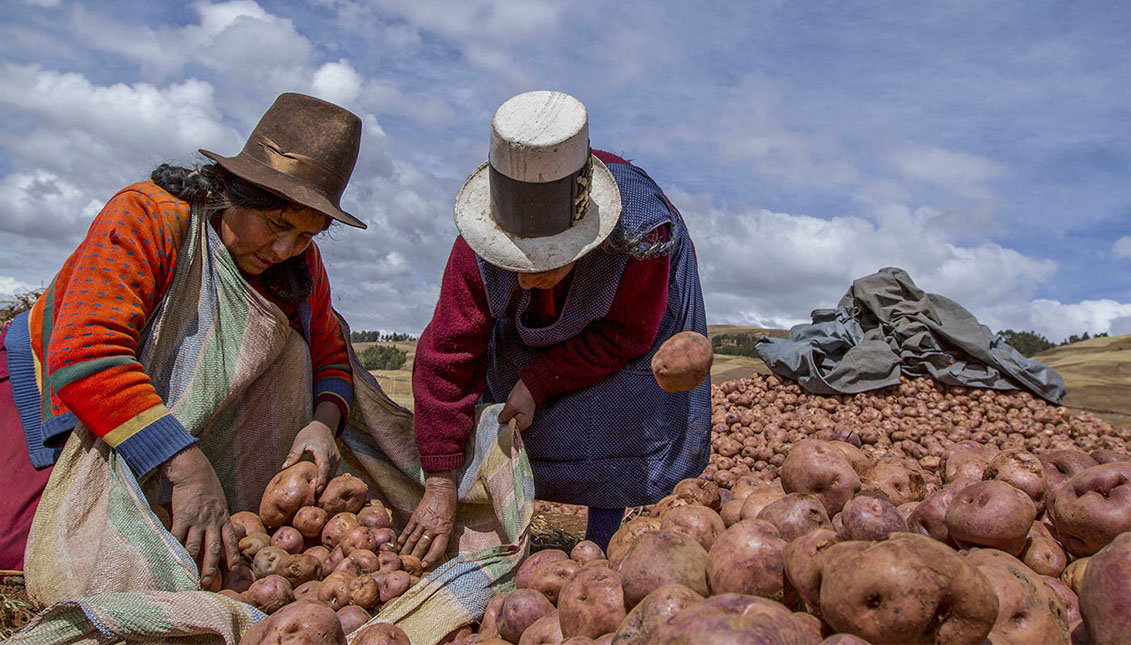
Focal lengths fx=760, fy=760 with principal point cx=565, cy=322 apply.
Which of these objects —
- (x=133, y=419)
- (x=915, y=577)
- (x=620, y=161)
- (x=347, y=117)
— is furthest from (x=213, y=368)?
(x=915, y=577)

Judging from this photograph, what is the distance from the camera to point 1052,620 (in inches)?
71.4

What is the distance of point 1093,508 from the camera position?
2.17 m

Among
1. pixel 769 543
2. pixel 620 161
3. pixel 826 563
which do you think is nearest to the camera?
pixel 826 563

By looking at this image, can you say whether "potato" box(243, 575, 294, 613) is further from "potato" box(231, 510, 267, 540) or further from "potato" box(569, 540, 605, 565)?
"potato" box(569, 540, 605, 565)

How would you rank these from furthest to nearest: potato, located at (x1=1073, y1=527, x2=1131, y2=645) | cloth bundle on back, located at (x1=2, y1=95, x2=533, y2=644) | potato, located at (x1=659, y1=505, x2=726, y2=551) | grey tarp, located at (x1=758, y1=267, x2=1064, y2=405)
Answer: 1. grey tarp, located at (x1=758, y1=267, x2=1064, y2=405)
2. cloth bundle on back, located at (x1=2, y1=95, x2=533, y2=644)
3. potato, located at (x1=659, y1=505, x2=726, y2=551)
4. potato, located at (x1=1073, y1=527, x2=1131, y2=645)

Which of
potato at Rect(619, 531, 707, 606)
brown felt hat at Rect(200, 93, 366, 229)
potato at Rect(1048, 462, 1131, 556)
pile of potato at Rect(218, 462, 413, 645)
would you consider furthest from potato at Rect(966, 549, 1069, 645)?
brown felt hat at Rect(200, 93, 366, 229)

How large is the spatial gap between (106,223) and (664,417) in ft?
8.76

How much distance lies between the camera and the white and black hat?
8.68 feet

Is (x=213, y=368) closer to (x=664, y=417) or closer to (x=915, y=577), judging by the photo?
(x=664, y=417)

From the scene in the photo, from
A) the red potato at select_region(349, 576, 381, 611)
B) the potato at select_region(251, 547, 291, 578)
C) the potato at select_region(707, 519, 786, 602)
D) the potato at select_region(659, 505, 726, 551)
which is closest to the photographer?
the potato at select_region(707, 519, 786, 602)

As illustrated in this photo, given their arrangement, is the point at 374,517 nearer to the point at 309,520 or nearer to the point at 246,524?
the point at 309,520

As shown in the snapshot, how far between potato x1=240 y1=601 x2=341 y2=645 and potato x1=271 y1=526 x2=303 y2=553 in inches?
37.0

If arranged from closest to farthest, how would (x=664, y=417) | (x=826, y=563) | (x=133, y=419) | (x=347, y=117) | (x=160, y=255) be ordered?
1. (x=826, y=563)
2. (x=133, y=419)
3. (x=160, y=255)
4. (x=347, y=117)
5. (x=664, y=417)

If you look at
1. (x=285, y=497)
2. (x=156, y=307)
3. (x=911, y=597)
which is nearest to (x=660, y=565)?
(x=911, y=597)
